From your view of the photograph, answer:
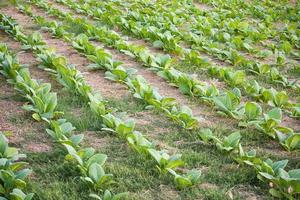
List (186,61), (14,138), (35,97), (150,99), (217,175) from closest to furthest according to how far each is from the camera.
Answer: (217,175) → (14,138) → (35,97) → (150,99) → (186,61)

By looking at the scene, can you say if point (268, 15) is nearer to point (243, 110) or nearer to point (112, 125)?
point (243, 110)

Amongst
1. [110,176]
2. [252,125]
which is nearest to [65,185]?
[110,176]

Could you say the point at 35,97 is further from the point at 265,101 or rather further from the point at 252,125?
the point at 265,101

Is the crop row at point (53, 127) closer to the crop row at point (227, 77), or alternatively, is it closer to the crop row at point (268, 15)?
the crop row at point (227, 77)

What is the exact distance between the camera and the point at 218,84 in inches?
215

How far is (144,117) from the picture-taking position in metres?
4.34

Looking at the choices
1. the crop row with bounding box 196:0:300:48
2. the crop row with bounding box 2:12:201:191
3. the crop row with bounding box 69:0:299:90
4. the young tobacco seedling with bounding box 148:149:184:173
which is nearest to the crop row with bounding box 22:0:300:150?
the crop row with bounding box 2:12:201:191

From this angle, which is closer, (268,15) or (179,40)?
(179,40)

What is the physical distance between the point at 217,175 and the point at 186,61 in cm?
325

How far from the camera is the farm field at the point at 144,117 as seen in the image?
123 inches

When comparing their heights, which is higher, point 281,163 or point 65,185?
point 281,163

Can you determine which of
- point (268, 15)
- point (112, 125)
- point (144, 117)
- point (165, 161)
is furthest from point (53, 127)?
point (268, 15)

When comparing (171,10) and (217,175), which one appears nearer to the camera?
(217,175)

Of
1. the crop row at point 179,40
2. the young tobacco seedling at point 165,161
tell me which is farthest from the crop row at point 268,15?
the young tobacco seedling at point 165,161
